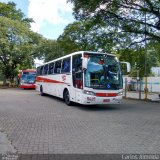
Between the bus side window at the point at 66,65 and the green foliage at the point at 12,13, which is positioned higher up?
the green foliage at the point at 12,13

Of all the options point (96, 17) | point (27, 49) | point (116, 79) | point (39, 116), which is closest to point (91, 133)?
point (39, 116)

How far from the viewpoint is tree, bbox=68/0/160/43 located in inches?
915

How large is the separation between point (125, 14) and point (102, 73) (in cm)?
989

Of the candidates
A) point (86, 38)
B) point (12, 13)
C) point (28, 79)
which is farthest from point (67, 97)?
point (12, 13)

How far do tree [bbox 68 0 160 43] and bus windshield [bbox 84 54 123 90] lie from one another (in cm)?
694

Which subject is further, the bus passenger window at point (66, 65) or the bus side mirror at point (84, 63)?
the bus passenger window at point (66, 65)

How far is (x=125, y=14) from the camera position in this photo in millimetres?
24906

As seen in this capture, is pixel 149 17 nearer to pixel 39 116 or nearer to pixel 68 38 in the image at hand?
pixel 68 38

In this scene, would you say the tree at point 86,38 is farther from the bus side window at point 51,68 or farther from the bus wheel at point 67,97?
the bus wheel at point 67,97

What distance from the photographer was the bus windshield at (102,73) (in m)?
16.4

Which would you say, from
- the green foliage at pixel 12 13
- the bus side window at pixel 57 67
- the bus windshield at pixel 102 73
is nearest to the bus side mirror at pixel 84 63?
the bus windshield at pixel 102 73

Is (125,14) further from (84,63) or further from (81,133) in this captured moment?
(81,133)

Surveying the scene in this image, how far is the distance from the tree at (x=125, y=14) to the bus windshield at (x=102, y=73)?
694 centimetres

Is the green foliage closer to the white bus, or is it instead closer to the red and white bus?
the red and white bus
